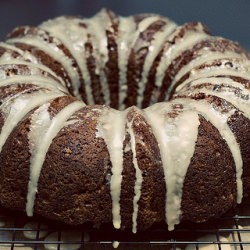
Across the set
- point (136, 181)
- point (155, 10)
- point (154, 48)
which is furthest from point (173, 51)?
point (155, 10)

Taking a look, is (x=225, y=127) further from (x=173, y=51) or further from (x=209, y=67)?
(x=173, y=51)

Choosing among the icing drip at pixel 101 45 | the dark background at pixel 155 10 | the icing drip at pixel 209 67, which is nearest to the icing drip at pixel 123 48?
the icing drip at pixel 101 45

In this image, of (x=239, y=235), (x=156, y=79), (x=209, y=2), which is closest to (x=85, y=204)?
(x=239, y=235)

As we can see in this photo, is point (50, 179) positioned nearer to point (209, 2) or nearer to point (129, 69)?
point (129, 69)

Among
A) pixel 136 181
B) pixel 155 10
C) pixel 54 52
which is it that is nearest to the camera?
pixel 136 181

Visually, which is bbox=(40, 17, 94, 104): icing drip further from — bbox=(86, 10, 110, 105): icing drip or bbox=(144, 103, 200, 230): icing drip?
bbox=(144, 103, 200, 230): icing drip
